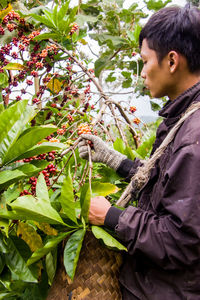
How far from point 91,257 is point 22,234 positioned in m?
0.23

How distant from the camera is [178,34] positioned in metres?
0.80

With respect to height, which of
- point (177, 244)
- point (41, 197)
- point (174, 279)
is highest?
point (41, 197)

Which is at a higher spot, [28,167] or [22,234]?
[28,167]

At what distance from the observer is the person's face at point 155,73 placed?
82 centimetres

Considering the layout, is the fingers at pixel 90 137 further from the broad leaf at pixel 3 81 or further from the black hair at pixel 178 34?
the broad leaf at pixel 3 81

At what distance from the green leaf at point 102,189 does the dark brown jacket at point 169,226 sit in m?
0.10

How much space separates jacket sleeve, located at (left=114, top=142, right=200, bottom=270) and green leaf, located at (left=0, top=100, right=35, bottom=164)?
39cm

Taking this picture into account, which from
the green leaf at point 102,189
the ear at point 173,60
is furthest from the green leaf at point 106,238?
the ear at point 173,60

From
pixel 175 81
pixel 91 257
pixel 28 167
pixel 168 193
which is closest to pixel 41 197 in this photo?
pixel 28 167

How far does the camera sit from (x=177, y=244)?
641 millimetres

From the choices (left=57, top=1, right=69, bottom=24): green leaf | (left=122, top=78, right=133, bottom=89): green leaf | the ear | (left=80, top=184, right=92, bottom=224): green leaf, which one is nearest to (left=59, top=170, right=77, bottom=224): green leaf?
(left=80, top=184, right=92, bottom=224): green leaf

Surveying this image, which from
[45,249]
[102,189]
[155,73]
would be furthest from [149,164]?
[45,249]

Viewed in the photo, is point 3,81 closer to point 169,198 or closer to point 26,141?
point 26,141

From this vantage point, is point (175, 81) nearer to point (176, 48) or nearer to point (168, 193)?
point (176, 48)
